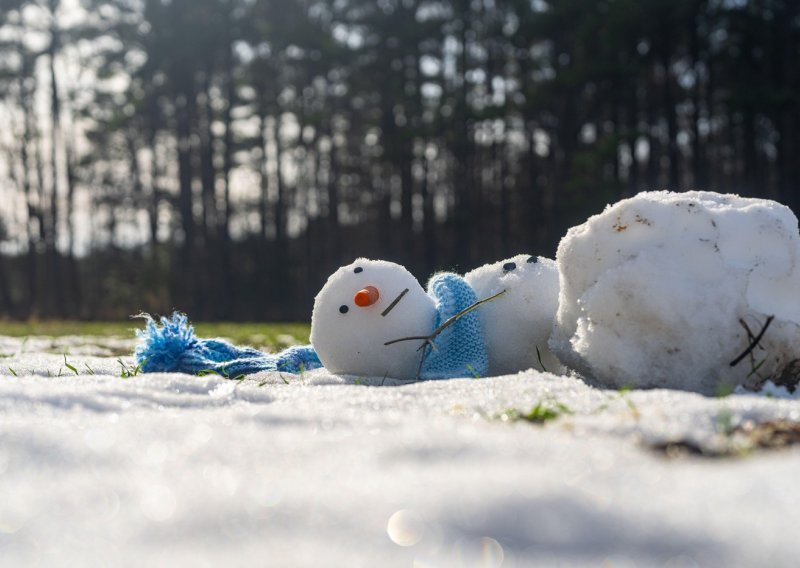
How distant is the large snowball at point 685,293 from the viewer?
2.48 m

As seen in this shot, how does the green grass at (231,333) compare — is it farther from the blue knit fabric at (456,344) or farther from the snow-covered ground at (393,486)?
the snow-covered ground at (393,486)

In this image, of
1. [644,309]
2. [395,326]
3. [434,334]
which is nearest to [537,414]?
[644,309]

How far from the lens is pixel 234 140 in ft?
75.8

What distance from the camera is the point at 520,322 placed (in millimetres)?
3289

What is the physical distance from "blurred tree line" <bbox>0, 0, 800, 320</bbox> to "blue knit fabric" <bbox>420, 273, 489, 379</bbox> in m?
15.4

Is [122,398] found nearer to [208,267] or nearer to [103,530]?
[103,530]

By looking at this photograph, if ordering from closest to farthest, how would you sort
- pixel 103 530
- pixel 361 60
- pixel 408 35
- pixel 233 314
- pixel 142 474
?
pixel 103 530 < pixel 142 474 < pixel 408 35 < pixel 361 60 < pixel 233 314

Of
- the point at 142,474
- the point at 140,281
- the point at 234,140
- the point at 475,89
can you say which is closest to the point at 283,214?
the point at 234,140

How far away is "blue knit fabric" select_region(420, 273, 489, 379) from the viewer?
124 inches

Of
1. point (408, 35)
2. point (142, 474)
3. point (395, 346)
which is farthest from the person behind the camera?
point (408, 35)

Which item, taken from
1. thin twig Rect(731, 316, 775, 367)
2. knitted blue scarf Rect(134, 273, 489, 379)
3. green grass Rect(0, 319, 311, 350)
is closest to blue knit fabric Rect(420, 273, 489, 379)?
knitted blue scarf Rect(134, 273, 489, 379)

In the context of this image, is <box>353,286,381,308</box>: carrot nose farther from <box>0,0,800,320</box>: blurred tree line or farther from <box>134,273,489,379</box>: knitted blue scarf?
<box>0,0,800,320</box>: blurred tree line

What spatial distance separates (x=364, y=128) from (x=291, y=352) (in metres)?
18.5

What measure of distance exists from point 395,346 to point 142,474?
1892mm
